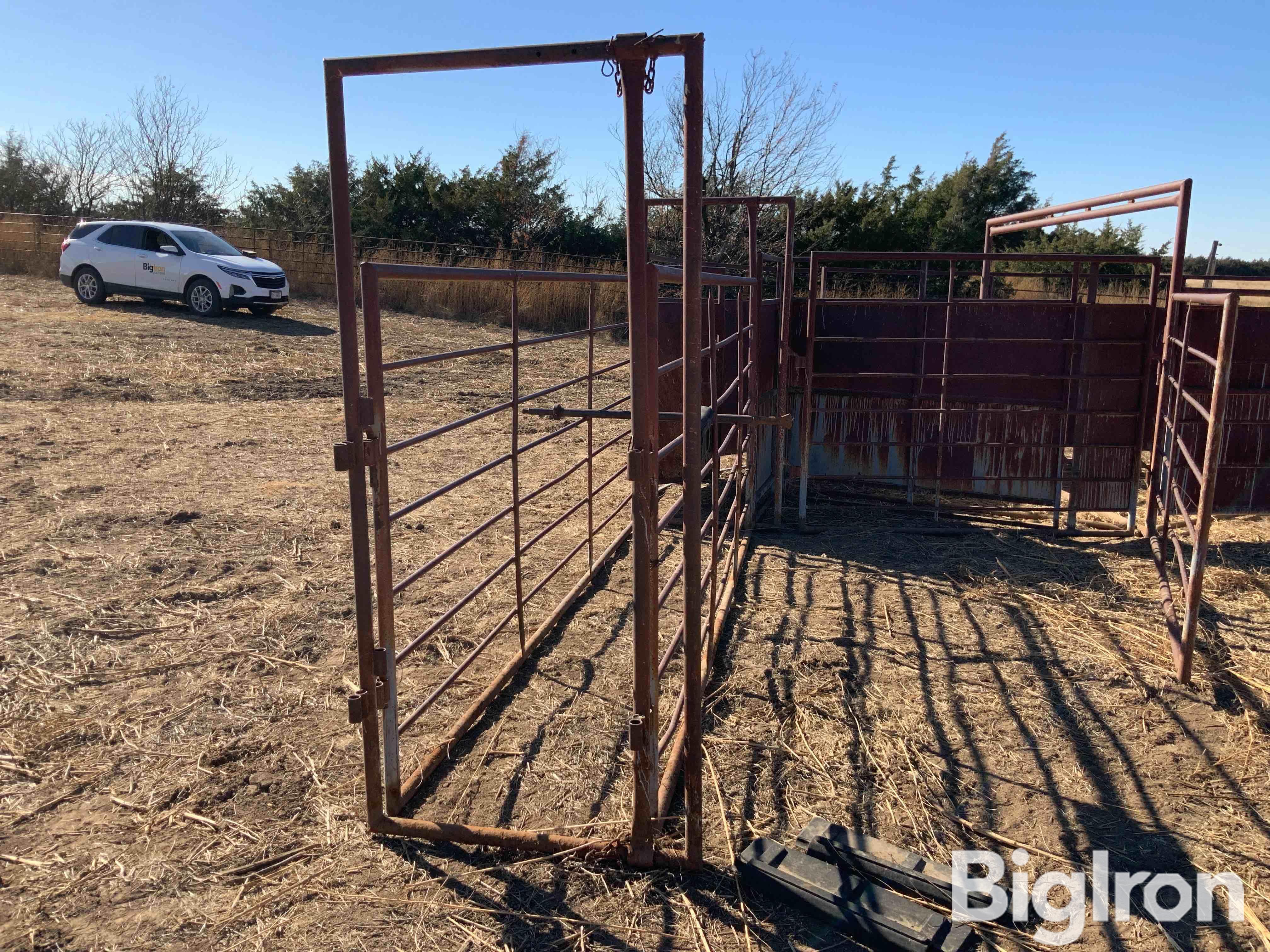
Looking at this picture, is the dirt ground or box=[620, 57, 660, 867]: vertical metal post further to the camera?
the dirt ground

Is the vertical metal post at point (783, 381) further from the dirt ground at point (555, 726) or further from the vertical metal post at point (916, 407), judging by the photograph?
the vertical metal post at point (916, 407)

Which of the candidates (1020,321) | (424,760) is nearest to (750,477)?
(1020,321)

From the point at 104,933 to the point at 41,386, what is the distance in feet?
29.8

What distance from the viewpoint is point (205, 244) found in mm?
15078

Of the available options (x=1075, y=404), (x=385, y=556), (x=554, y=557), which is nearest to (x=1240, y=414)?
(x=1075, y=404)

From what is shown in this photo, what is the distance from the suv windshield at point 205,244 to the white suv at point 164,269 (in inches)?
0.5

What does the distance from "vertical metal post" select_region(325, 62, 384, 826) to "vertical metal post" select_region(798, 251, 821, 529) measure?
14.0 feet

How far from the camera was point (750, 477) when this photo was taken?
6.02 m

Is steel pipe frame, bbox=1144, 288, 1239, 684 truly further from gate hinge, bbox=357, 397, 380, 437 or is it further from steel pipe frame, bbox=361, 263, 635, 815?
gate hinge, bbox=357, 397, 380, 437

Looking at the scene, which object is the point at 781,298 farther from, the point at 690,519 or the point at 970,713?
the point at 690,519

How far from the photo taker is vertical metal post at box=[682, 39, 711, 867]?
2.46 meters

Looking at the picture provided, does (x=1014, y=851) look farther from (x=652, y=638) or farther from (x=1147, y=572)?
(x=1147, y=572)

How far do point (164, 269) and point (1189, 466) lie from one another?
47.5 ft

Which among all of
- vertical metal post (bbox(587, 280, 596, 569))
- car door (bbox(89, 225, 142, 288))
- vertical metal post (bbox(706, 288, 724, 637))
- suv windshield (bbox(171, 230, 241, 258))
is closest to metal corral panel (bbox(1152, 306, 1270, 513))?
vertical metal post (bbox(706, 288, 724, 637))
